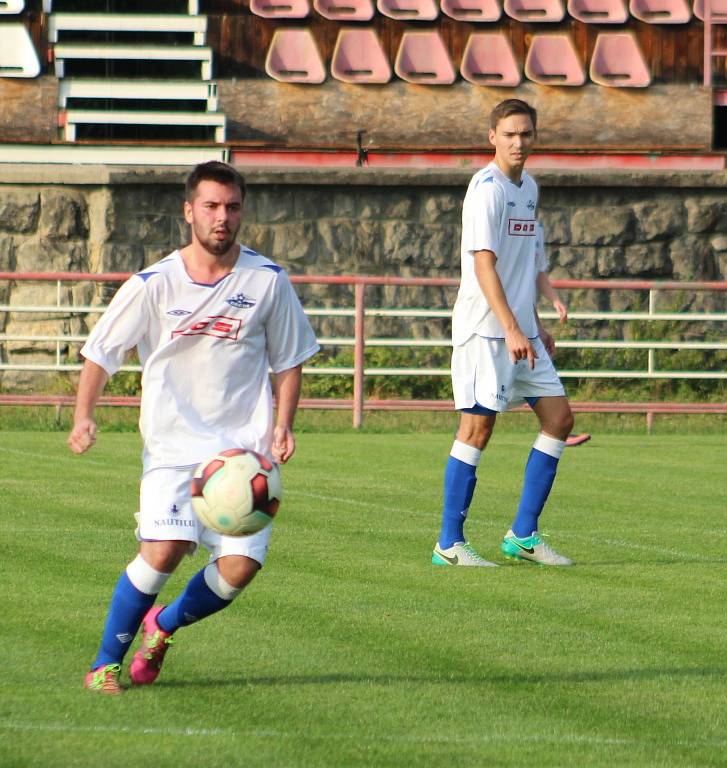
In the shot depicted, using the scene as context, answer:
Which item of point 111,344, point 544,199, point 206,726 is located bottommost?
point 206,726

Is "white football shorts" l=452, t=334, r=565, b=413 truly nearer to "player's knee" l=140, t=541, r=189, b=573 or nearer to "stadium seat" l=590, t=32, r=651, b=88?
"player's knee" l=140, t=541, r=189, b=573

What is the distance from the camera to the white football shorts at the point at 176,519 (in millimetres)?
5992

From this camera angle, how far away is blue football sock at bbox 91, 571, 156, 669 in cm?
598

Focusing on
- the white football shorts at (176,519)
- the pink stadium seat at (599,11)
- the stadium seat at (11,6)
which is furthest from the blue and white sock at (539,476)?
the pink stadium seat at (599,11)

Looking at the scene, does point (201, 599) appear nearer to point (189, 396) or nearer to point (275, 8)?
point (189, 396)

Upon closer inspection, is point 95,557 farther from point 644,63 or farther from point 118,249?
point 644,63

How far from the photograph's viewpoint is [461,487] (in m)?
9.23

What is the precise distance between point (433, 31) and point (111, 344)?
55.8 ft

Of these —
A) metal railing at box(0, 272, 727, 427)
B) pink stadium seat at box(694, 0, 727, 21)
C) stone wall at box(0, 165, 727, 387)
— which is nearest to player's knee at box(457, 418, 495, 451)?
metal railing at box(0, 272, 727, 427)

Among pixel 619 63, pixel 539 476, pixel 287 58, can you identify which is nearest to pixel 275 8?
pixel 287 58

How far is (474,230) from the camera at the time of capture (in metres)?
9.02

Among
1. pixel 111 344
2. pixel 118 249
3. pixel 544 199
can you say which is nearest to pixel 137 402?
pixel 118 249

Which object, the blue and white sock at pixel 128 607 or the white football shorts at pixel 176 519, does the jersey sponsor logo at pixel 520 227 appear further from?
the blue and white sock at pixel 128 607

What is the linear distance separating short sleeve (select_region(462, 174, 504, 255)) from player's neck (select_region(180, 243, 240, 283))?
2945 mm
